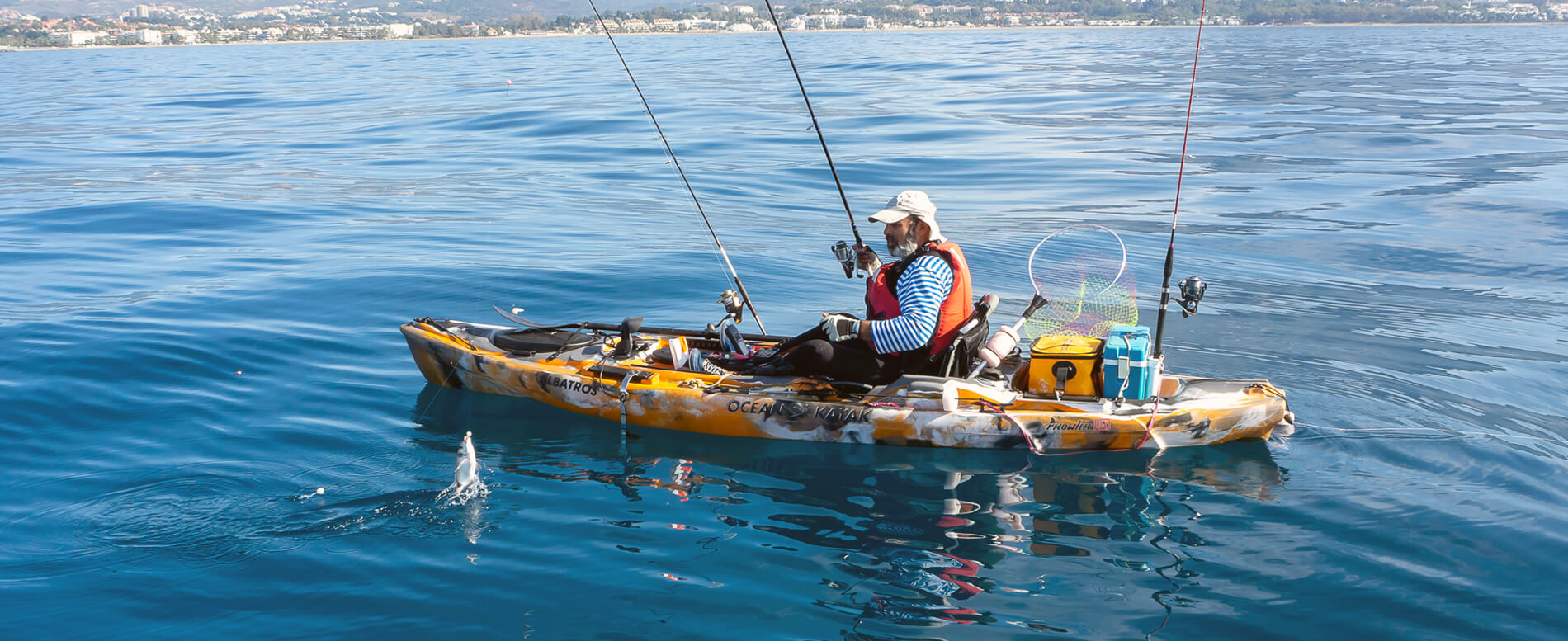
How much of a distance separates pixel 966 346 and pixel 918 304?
24.3 inches

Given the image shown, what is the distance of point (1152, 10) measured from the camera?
4889 inches

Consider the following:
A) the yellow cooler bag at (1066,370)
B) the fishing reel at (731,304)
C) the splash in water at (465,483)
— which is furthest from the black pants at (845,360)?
the splash in water at (465,483)

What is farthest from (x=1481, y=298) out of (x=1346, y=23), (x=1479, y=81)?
(x=1346, y=23)

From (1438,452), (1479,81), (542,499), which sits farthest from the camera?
(1479,81)

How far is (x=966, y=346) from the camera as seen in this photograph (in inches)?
276

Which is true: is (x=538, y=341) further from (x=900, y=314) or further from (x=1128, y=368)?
(x=1128, y=368)

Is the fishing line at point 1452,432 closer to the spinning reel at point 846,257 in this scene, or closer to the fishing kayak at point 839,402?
the fishing kayak at point 839,402

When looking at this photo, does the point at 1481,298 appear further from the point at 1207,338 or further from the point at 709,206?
the point at 709,206

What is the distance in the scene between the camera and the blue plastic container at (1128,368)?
6.68m

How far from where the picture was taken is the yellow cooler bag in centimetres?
687

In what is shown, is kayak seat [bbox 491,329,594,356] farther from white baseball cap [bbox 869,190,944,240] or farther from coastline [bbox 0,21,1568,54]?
coastline [bbox 0,21,1568,54]

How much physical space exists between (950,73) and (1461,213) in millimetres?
29935

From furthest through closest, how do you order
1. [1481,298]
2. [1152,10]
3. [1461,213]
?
[1152,10], [1461,213], [1481,298]

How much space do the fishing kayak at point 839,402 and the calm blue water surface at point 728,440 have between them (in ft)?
0.63
